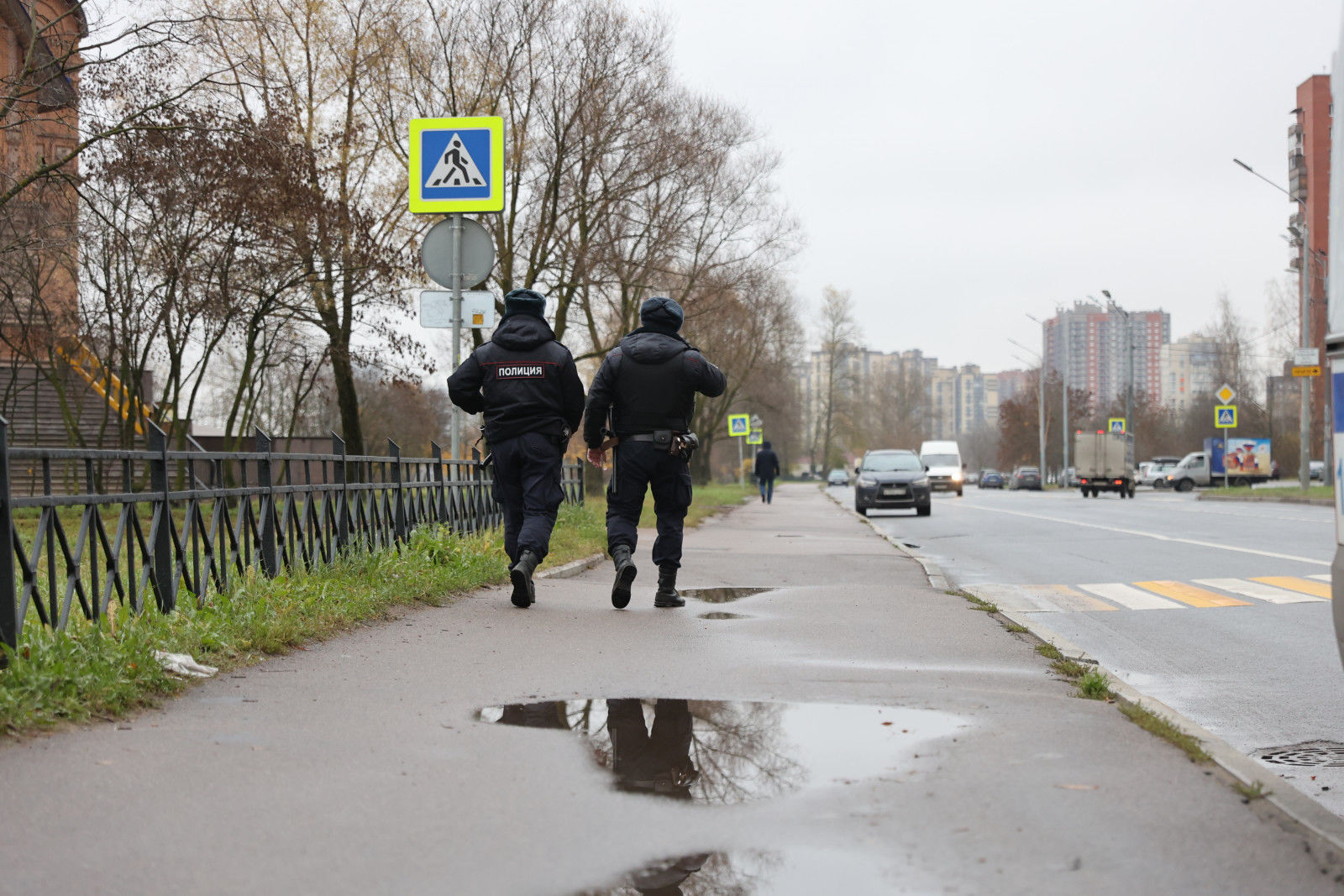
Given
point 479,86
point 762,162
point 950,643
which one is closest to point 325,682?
point 950,643

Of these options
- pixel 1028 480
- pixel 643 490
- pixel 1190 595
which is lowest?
pixel 1028 480

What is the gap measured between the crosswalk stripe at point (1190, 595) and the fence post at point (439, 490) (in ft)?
21.9

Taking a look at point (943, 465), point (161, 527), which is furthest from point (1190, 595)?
point (943, 465)

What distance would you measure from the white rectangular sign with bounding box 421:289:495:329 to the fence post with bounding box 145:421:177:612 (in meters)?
3.98

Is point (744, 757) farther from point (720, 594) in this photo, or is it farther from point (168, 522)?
point (720, 594)

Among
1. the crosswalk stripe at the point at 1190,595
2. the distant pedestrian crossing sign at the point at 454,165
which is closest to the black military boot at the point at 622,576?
the distant pedestrian crossing sign at the point at 454,165

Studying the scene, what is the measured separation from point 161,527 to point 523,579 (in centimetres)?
225

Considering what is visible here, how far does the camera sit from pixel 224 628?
20.1ft

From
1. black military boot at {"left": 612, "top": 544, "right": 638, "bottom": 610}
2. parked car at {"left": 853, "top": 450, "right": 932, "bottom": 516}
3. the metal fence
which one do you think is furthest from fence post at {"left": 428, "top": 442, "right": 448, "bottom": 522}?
parked car at {"left": 853, "top": 450, "right": 932, "bottom": 516}

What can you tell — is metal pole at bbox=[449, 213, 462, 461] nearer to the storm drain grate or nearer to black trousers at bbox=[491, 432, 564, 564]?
black trousers at bbox=[491, 432, 564, 564]

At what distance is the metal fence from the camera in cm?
553

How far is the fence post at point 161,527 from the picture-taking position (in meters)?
6.76

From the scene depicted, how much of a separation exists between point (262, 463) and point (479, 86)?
20.5m

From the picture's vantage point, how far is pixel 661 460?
8.34 metres
